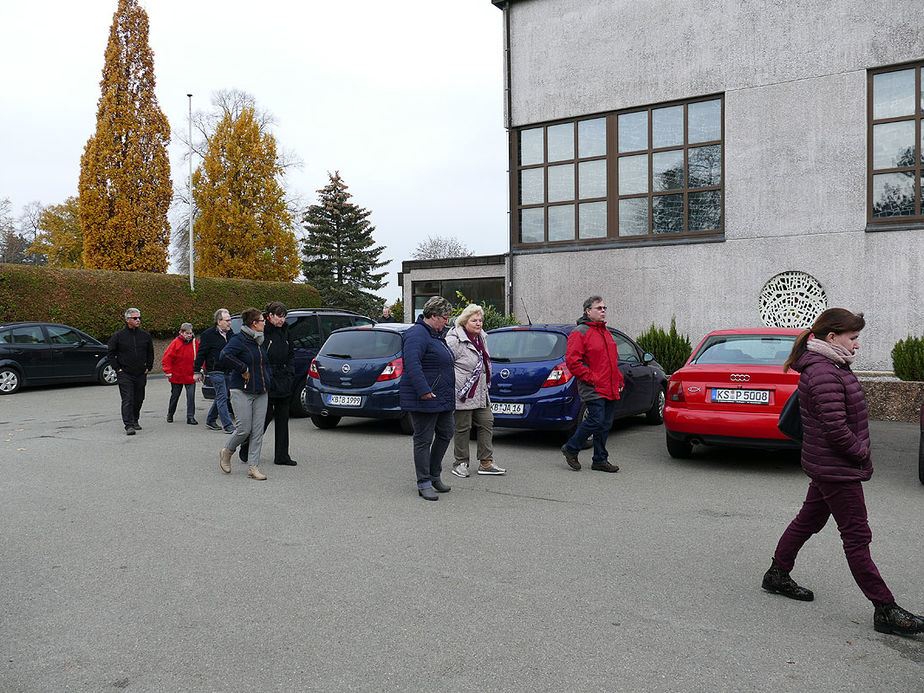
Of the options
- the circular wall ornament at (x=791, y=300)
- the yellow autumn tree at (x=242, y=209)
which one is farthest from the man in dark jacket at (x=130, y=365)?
the yellow autumn tree at (x=242, y=209)

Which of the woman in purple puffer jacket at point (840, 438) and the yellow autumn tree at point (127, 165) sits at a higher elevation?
the yellow autumn tree at point (127, 165)

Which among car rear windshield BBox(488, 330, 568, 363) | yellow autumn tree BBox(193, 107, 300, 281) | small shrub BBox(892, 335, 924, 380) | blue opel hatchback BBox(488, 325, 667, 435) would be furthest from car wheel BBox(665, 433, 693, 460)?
yellow autumn tree BBox(193, 107, 300, 281)

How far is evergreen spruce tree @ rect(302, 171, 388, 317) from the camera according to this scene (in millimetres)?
55781

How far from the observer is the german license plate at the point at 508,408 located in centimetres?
948

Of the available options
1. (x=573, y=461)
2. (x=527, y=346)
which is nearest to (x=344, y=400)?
(x=527, y=346)

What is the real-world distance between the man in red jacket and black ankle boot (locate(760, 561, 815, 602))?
3.74 meters

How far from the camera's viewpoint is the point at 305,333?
13531 mm

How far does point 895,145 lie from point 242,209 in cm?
3277

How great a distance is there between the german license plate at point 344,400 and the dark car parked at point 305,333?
1.55 meters

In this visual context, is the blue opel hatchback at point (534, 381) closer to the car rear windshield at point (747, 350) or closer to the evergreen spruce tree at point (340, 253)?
the car rear windshield at point (747, 350)

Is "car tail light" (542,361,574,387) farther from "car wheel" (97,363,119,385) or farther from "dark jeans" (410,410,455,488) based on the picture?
"car wheel" (97,363,119,385)

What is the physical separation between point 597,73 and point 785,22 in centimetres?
420

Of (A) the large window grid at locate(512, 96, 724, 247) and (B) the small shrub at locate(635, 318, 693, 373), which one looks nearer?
(B) the small shrub at locate(635, 318, 693, 373)

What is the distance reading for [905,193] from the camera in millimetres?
15297
